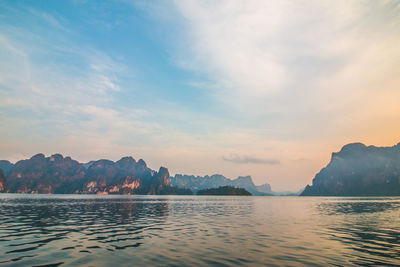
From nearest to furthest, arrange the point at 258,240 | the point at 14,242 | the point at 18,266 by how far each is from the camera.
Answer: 1. the point at 18,266
2. the point at 14,242
3. the point at 258,240

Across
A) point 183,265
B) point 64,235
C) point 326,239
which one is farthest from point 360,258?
point 64,235

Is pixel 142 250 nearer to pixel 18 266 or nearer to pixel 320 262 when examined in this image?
pixel 18 266

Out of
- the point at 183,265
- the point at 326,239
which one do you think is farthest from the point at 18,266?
the point at 326,239

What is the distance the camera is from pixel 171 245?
24.1 meters

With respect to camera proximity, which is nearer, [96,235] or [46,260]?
[46,260]

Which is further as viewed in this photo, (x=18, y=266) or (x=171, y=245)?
(x=171, y=245)

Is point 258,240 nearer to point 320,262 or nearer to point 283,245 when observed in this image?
point 283,245

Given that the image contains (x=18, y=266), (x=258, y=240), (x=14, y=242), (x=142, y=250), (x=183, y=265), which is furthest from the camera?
(x=258, y=240)

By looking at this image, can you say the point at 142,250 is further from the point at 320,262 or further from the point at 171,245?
the point at 320,262

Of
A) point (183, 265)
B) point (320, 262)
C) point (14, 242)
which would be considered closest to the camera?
point (183, 265)

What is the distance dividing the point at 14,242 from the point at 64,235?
16.9 feet

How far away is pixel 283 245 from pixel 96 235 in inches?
859

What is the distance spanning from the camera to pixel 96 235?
2856cm

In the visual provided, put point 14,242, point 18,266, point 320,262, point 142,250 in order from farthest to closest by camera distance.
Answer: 1. point 14,242
2. point 142,250
3. point 320,262
4. point 18,266
